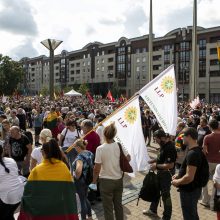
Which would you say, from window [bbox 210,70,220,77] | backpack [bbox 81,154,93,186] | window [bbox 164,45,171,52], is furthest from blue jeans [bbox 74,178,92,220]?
window [bbox 164,45,171,52]

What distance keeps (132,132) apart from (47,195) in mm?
2148

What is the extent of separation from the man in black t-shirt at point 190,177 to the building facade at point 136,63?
65006 millimetres

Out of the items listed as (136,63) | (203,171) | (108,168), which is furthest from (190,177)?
(136,63)

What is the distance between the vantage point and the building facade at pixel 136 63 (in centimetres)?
6944

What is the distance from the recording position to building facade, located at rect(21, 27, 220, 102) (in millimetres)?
69438

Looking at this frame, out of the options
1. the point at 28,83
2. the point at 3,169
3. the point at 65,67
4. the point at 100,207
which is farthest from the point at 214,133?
the point at 28,83

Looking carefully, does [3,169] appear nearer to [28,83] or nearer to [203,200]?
[203,200]

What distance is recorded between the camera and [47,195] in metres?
3.68

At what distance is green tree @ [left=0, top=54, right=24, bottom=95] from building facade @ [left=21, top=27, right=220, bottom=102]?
30148 millimetres

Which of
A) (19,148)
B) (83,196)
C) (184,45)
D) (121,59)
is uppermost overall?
(184,45)

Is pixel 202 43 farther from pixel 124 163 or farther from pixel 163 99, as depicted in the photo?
pixel 124 163

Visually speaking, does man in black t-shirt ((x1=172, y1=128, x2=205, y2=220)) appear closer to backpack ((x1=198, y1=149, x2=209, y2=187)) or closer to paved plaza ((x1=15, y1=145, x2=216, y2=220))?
backpack ((x1=198, y1=149, x2=209, y2=187))

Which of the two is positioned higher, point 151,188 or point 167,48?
point 167,48

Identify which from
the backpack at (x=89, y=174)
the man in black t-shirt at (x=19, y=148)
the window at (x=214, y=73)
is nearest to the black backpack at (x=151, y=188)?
the backpack at (x=89, y=174)
